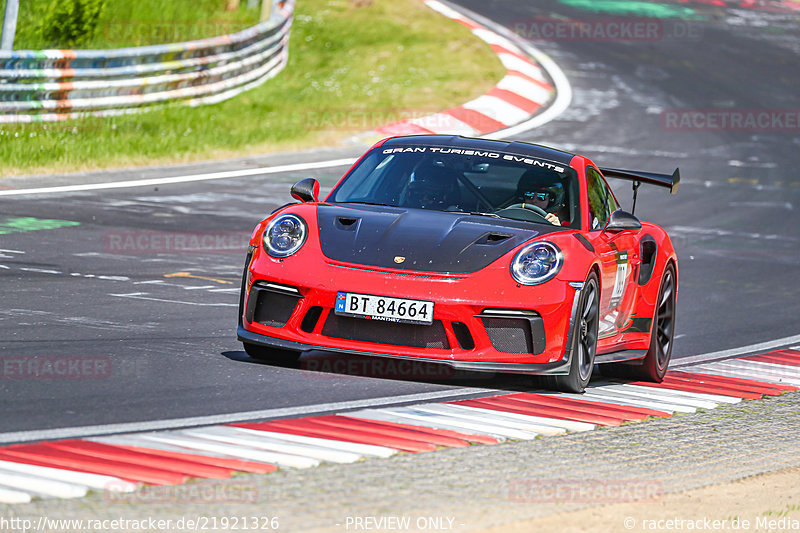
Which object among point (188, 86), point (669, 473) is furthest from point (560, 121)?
point (669, 473)

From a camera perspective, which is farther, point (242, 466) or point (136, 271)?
point (136, 271)

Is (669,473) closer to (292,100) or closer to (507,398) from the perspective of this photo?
(507,398)

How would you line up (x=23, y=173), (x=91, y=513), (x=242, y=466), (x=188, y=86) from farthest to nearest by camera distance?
(x=188, y=86)
(x=23, y=173)
(x=242, y=466)
(x=91, y=513)

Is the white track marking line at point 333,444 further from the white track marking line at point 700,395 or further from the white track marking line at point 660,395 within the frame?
the white track marking line at point 700,395

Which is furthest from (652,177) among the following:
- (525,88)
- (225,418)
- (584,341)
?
(525,88)

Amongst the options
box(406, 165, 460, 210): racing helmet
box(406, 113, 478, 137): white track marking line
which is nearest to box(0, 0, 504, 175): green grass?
box(406, 113, 478, 137): white track marking line

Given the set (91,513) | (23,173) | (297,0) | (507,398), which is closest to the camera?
(91,513)

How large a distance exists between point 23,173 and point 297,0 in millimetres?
13236

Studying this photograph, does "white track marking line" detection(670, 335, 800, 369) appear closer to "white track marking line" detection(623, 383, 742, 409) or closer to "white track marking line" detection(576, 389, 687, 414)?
"white track marking line" detection(623, 383, 742, 409)

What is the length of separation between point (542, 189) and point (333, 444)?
2.97 m

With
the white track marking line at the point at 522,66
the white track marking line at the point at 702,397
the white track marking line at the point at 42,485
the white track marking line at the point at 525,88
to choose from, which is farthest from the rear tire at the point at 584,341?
the white track marking line at the point at 522,66

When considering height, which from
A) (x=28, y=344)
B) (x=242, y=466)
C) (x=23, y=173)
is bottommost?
(x=23, y=173)

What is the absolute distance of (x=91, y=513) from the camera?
4.25 meters

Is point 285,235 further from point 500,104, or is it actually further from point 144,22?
point 144,22
